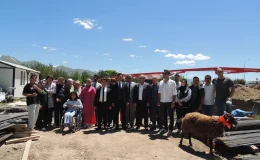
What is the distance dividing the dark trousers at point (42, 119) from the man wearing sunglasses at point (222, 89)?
614cm

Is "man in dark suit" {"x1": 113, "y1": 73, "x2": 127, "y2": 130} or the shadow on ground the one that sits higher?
"man in dark suit" {"x1": 113, "y1": 73, "x2": 127, "y2": 130}

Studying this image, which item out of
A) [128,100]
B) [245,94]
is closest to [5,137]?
[128,100]

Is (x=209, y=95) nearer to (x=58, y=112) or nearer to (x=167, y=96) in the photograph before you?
(x=167, y=96)

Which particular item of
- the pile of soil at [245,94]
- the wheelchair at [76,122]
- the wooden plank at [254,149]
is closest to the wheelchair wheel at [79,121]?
the wheelchair at [76,122]

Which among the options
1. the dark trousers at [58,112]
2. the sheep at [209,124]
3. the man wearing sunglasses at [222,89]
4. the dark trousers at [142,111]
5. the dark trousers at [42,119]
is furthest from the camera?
the dark trousers at [58,112]

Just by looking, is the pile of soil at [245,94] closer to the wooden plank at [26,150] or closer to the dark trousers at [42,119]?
the dark trousers at [42,119]

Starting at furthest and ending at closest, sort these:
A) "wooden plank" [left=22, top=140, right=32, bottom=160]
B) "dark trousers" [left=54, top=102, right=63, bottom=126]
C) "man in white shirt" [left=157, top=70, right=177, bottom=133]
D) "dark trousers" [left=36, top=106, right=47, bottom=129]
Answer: "dark trousers" [left=54, top=102, right=63, bottom=126]
"dark trousers" [left=36, top=106, right=47, bottom=129]
"man in white shirt" [left=157, top=70, right=177, bottom=133]
"wooden plank" [left=22, top=140, right=32, bottom=160]

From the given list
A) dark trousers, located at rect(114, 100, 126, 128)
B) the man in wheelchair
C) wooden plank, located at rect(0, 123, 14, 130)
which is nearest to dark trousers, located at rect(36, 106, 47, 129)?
the man in wheelchair

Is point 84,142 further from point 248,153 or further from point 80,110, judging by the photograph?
point 248,153

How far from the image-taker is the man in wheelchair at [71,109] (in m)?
8.70

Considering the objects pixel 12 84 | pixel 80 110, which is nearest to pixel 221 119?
pixel 80 110

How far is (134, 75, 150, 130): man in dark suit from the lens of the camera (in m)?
9.10

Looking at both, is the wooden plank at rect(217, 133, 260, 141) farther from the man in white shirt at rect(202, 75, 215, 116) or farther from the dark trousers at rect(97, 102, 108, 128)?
the dark trousers at rect(97, 102, 108, 128)

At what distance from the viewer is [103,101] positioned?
924 centimetres
